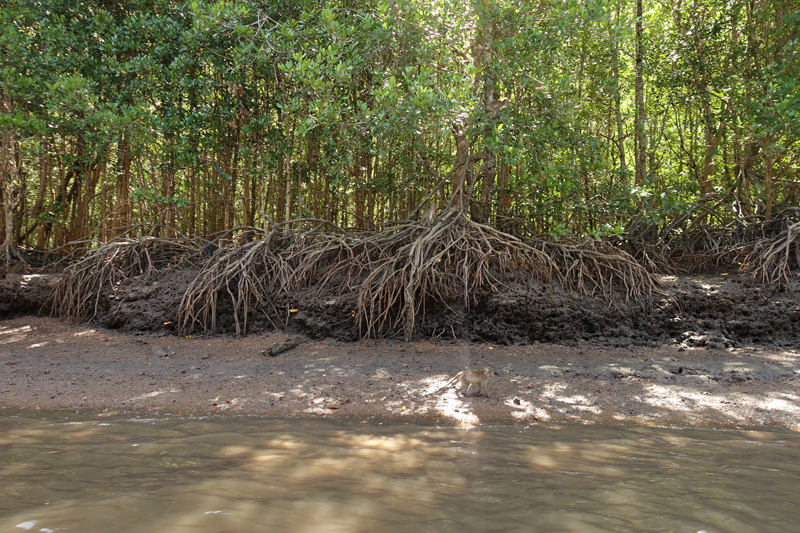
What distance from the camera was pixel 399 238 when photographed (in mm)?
5766

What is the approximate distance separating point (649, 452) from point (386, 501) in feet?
4.92

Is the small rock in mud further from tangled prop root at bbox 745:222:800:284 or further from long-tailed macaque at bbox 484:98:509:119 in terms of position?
tangled prop root at bbox 745:222:800:284

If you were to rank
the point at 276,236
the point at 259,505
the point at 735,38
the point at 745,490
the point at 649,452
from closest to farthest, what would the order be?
the point at 259,505, the point at 745,490, the point at 649,452, the point at 276,236, the point at 735,38

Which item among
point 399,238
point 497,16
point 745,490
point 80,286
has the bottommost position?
point 745,490

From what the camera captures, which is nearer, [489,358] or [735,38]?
[489,358]

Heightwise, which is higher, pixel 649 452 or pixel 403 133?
pixel 403 133

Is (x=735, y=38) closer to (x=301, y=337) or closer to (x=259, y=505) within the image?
(x=301, y=337)

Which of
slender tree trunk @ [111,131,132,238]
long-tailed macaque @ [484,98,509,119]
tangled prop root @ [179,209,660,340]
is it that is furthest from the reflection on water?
slender tree trunk @ [111,131,132,238]

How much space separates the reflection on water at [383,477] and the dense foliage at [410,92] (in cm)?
318

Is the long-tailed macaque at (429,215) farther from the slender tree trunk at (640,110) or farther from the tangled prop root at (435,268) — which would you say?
the slender tree trunk at (640,110)

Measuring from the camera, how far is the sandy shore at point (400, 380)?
335cm

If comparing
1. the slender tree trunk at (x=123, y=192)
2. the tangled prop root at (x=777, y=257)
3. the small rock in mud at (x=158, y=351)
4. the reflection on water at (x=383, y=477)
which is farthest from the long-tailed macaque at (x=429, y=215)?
the slender tree trunk at (x=123, y=192)

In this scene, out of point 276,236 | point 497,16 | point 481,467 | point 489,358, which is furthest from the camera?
point 276,236

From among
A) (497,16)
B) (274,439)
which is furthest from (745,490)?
(497,16)
